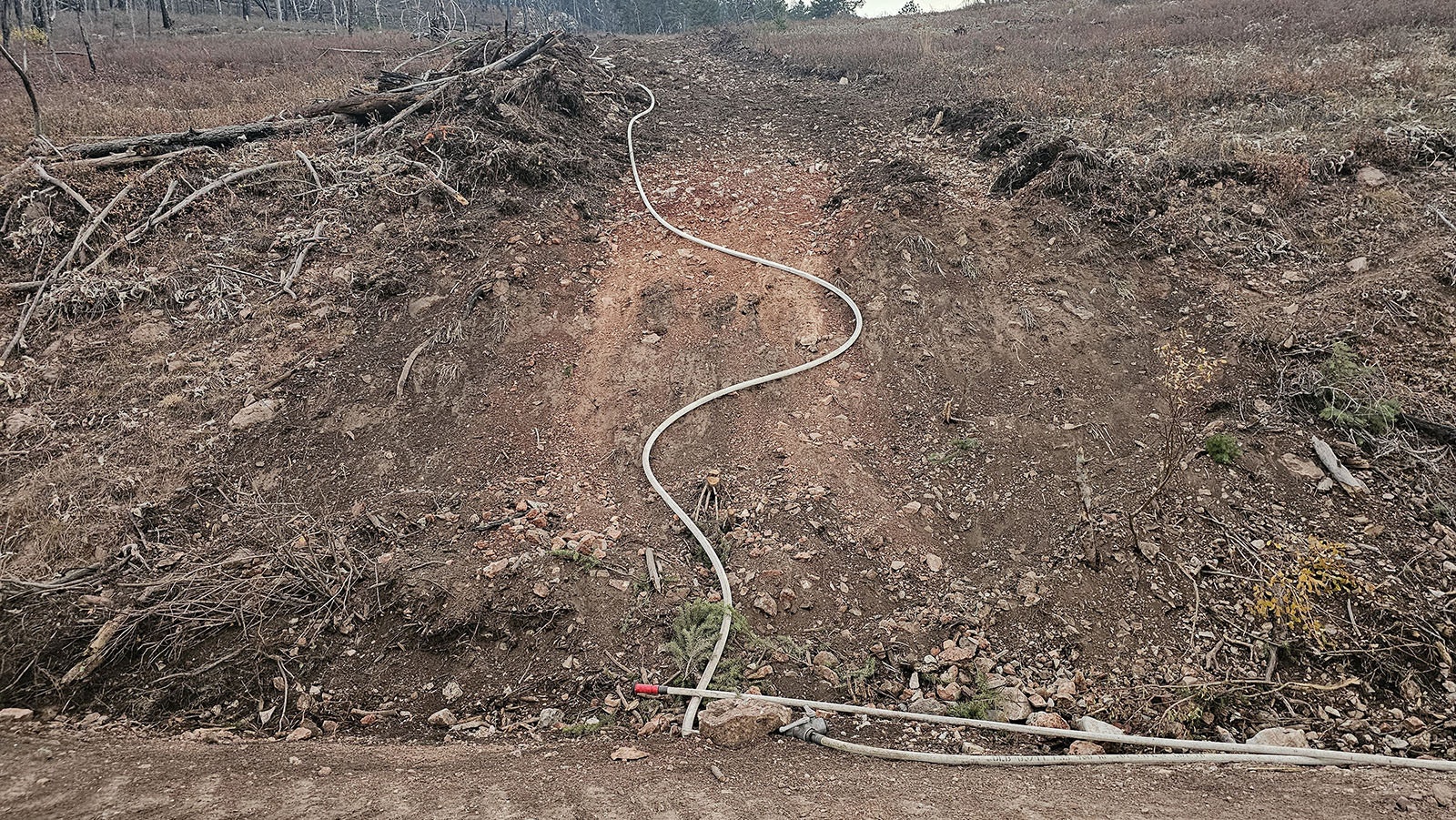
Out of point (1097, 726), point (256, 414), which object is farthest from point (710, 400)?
point (256, 414)

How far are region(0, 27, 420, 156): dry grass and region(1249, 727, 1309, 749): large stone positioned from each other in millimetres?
12031

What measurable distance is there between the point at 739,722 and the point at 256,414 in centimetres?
439

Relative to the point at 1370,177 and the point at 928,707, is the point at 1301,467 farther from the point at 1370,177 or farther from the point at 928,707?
the point at 1370,177

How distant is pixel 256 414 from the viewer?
4.92 m

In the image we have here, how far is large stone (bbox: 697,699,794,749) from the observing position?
2.98 m

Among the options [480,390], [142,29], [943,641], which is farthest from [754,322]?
[142,29]

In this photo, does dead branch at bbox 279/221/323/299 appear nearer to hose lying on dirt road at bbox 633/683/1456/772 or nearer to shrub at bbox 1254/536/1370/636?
hose lying on dirt road at bbox 633/683/1456/772

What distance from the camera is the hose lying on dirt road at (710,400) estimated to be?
11.0 ft

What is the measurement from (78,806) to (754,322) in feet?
16.0

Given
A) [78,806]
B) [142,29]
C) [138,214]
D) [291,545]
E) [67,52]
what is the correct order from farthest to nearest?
[142,29] < [67,52] < [138,214] < [291,545] < [78,806]

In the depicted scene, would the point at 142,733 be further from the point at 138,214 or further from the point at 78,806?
the point at 138,214

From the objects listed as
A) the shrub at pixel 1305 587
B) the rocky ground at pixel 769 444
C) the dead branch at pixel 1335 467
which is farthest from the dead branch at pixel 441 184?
the dead branch at pixel 1335 467

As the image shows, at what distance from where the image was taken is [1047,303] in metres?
5.65

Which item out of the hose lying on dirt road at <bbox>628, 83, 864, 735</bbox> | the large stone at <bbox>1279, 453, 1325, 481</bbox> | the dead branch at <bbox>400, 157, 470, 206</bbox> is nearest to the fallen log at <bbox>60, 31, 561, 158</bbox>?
the dead branch at <bbox>400, 157, 470, 206</bbox>
